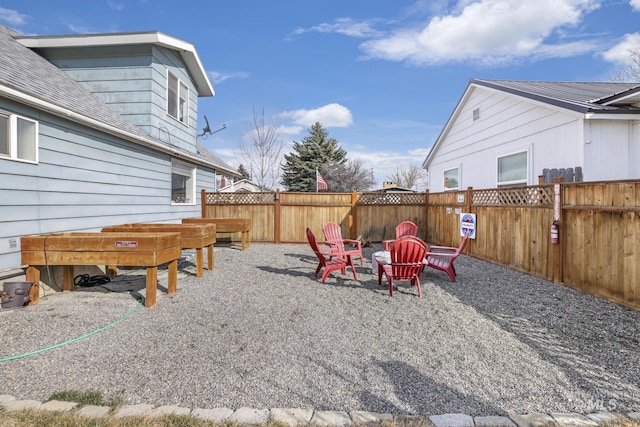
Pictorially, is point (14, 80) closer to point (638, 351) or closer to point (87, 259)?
point (87, 259)

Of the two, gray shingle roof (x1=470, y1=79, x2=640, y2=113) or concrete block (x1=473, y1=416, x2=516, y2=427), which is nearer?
concrete block (x1=473, y1=416, x2=516, y2=427)

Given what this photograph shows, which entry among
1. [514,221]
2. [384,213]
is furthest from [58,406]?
[384,213]

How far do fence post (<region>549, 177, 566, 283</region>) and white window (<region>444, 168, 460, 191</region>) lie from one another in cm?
505

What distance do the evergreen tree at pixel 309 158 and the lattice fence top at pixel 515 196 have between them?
2191 cm

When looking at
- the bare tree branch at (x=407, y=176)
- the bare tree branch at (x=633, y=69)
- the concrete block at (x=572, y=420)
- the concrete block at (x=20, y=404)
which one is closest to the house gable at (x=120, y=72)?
the concrete block at (x=20, y=404)

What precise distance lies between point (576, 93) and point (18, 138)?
1039 centimetres

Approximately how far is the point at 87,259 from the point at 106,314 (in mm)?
804

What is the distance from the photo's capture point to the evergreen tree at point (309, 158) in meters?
29.0

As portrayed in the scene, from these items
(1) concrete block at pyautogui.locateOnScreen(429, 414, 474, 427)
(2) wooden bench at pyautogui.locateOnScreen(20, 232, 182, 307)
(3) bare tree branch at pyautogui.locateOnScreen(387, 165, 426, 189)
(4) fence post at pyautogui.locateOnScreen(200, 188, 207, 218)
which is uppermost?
(3) bare tree branch at pyautogui.locateOnScreen(387, 165, 426, 189)

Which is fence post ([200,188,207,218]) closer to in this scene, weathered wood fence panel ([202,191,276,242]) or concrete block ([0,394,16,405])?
weathered wood fence panel ([202,191,276,242])

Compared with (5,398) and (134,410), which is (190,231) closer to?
(5,398)

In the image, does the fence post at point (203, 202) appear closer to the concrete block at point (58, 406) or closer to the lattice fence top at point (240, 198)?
the lattice fence top at point (240, 198)

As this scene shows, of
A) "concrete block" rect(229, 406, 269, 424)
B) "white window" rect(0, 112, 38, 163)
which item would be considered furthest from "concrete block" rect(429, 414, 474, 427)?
"white window" rect(0, 112, 38, 163)

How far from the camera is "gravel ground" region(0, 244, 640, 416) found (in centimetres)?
212
